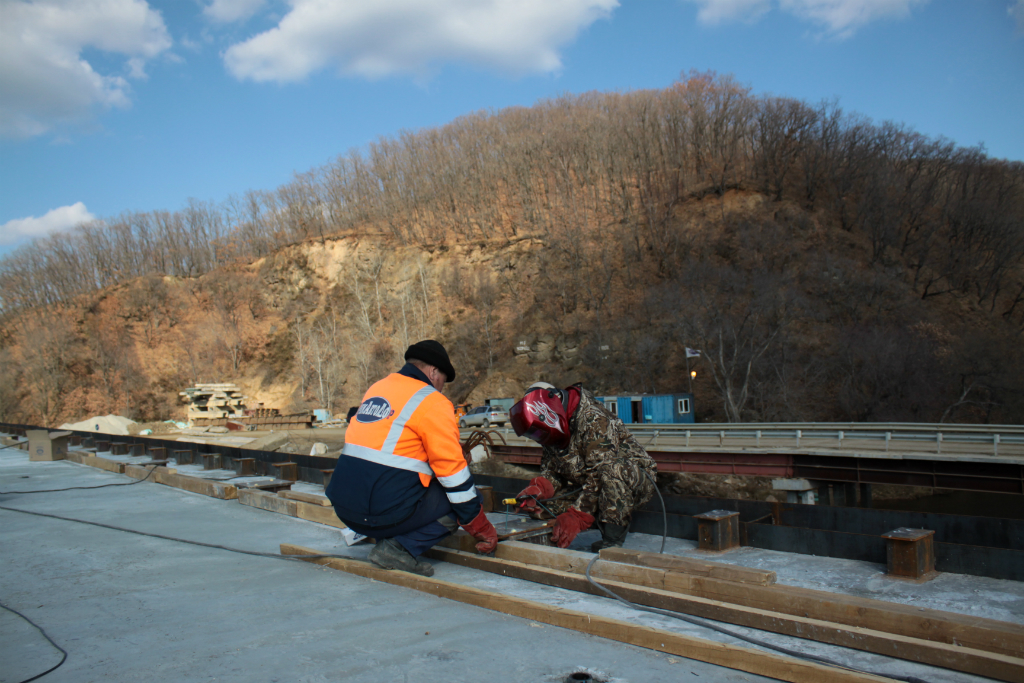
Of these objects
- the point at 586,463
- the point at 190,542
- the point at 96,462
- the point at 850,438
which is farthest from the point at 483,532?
the point at 850,438

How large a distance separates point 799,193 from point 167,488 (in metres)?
55.3

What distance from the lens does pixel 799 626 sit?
3174 mm

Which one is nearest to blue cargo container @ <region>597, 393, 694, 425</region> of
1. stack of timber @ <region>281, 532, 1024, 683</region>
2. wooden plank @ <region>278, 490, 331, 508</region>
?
wooden plank @ <region>278, 490, 331, 508</region>

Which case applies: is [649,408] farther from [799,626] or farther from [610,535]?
[799,626]

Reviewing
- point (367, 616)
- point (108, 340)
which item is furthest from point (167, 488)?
point (108, 340)

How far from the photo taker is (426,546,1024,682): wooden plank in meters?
2.68

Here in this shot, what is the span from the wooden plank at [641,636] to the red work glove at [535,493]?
163cm

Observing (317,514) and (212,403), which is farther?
(212,403)

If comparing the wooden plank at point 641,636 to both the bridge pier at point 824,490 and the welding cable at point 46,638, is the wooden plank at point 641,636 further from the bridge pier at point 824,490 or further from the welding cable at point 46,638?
the bridge pier at point 824,490

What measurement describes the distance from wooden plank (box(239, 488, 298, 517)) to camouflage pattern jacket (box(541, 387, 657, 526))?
326 cm

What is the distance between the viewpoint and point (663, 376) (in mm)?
42500

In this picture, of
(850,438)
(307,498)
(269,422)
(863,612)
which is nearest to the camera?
(863,612)

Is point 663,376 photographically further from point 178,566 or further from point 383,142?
point 383,142

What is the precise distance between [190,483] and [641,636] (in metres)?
8.22
